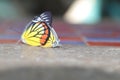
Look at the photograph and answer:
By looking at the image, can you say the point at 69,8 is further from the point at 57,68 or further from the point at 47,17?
the point at 57,68

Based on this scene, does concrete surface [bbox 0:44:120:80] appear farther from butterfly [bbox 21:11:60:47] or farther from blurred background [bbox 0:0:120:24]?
blurred background [bbox 0:0:120:24]

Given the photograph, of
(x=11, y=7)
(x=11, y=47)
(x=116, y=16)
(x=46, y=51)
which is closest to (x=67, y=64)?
(x=46, y=51)

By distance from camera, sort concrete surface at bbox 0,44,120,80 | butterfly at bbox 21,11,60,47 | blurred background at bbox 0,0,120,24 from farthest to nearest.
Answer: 1. blurred background at bbox 0,0,120,24
2. butterfly at bbox 21,11,60,47
3. concrete surface at bbox 0,44,120,80

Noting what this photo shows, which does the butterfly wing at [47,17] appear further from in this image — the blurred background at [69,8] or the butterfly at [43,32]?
the blurred background at [69,8]

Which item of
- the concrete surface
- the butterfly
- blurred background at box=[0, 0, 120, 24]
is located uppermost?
blurred background at box=[0, 0, 120, 24]

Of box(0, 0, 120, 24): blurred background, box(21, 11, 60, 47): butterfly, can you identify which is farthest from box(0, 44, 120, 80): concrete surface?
box(0, 0, 120, 24): blurred background

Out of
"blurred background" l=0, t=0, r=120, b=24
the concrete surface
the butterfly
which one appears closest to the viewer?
the concrete surface

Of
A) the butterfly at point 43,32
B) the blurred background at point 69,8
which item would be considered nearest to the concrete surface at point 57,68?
the butterfly at point 43,32

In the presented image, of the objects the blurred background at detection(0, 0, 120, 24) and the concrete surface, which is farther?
the blurred background at detection(0, 0, 120, 24)
